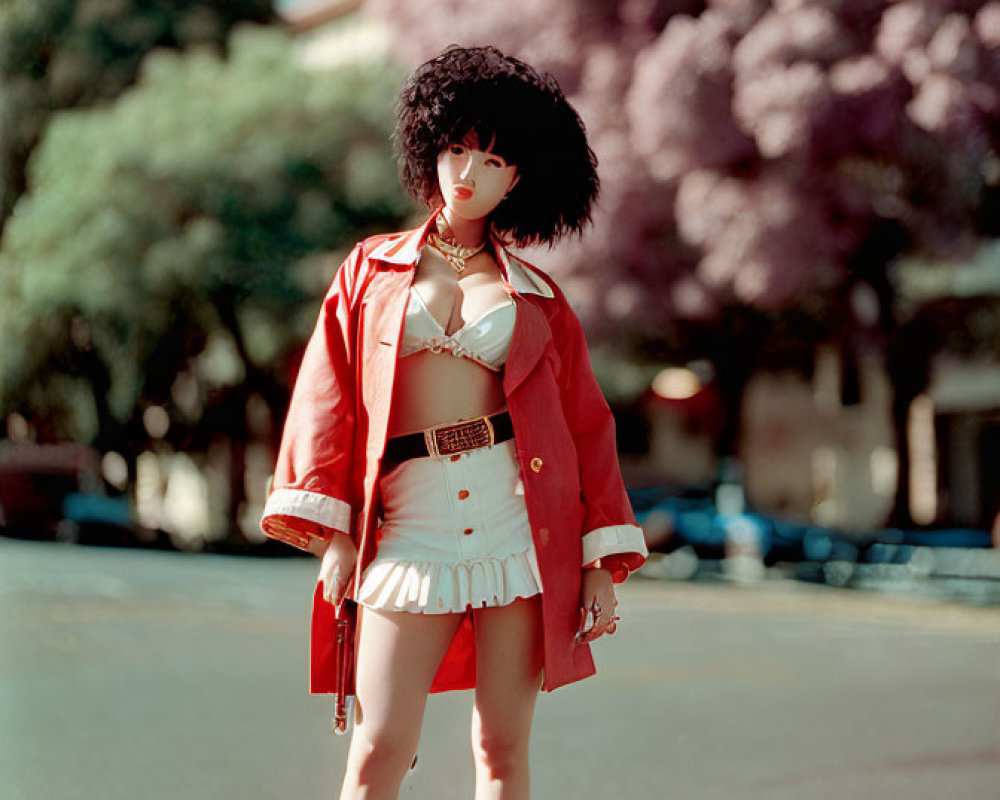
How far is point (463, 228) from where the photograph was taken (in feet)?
10.5

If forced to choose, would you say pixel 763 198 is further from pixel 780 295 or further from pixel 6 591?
pixel 6 591

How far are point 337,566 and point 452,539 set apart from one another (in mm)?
220

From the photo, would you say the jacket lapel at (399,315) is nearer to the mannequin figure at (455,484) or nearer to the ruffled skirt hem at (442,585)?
the mannequin figure at (455,484)

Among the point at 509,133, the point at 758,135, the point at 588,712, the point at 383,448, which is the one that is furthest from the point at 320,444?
the point at 758,135

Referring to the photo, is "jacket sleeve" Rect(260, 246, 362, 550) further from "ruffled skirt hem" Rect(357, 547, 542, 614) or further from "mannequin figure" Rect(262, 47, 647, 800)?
"ruffled skirt hem" Rect(357, 547, 542, 614)

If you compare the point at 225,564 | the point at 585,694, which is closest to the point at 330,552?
the point at 585,694

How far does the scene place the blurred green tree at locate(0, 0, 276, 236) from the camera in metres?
27.4

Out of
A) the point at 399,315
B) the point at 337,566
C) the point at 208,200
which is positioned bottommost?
the point at 337,566

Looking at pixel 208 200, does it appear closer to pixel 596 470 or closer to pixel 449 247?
pixel 449 247

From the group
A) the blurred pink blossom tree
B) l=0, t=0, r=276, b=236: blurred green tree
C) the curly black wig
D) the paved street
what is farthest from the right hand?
l=0, t=0, r=276, b=236: blurred green tree

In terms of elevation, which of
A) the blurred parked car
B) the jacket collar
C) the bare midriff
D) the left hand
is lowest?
the blurred parked car

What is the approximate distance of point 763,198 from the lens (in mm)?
13281

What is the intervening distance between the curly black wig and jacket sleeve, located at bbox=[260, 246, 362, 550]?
1.14ft

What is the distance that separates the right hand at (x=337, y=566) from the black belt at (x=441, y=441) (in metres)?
0.17
